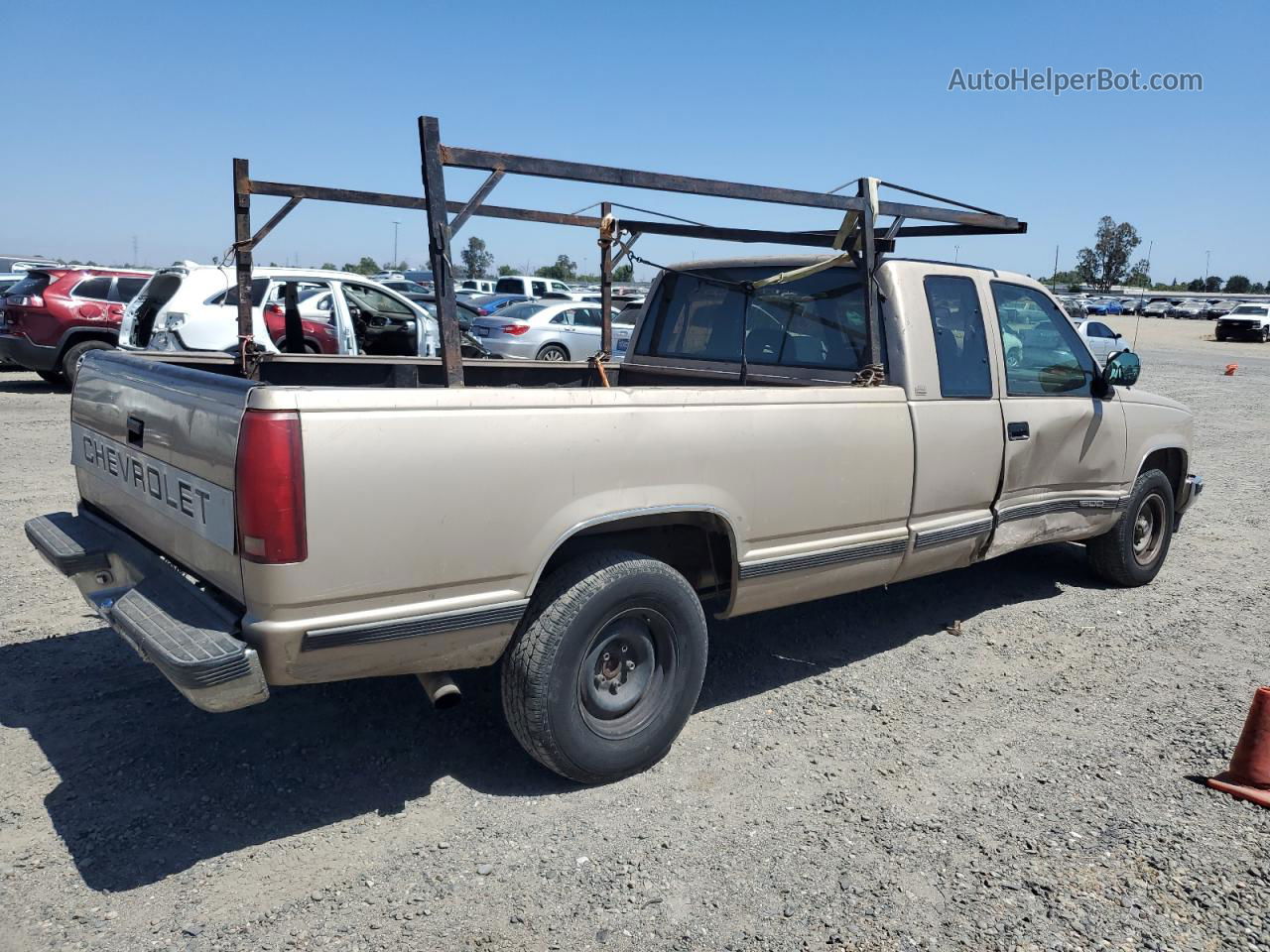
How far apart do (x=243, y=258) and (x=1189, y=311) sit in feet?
268

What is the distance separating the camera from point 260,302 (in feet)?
40.1

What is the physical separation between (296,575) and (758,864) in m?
1.67

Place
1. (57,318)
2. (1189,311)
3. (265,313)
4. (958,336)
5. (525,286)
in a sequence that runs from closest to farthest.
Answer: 1. (958,336)
2. (265,313)
3. (57,318)
4. (525,286)
5. (1189,311)

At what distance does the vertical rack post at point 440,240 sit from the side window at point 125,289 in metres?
13.4

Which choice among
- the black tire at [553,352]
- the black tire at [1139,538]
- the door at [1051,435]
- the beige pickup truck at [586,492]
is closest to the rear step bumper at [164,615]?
the beige pickup truck at [586,492]

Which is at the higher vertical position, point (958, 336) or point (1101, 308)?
point (1101, 308)

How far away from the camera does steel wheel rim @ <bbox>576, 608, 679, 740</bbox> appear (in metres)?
3.48

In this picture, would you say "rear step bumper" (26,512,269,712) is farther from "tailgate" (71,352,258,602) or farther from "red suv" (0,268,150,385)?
"red suv" (0,268,150,385)

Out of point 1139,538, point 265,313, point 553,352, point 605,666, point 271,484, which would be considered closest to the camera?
point 271,484

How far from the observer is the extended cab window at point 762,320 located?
15.5 ft

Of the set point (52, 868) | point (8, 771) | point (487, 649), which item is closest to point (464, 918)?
point (487, 649)

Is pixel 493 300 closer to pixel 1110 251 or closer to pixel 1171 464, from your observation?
pixel 1171 464

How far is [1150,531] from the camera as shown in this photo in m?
6.37

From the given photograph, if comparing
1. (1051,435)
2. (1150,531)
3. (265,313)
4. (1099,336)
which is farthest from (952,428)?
(1099,336)
